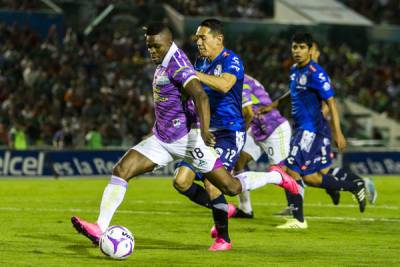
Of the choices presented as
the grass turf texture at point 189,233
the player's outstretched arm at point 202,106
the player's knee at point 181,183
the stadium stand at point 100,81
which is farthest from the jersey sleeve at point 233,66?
the stadium stand at point 100,81

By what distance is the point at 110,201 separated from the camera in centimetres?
1070

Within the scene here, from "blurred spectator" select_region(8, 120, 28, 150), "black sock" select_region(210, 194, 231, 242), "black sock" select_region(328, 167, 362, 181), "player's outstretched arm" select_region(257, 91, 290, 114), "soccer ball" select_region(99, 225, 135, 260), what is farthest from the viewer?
"blurred spectator" select_region(8, 120, 28, 150)

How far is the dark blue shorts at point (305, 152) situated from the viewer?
1422 cm

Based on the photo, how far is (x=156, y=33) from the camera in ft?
35.3

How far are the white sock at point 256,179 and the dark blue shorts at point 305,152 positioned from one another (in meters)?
2.19

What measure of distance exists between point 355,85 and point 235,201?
830 inches

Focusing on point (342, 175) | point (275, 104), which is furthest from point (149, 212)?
point (342, 175)

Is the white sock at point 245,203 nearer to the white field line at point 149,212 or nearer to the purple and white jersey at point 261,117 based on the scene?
the white field line at point 149,212

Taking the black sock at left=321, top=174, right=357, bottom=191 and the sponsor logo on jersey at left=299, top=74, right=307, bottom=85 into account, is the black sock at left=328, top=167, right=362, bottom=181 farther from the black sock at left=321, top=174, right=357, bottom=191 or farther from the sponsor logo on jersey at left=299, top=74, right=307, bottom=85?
the sponsor logo on jersey at left=299, top=74, right=307, bottom=85

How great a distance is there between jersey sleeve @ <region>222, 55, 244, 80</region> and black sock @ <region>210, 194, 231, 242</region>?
1383 mm

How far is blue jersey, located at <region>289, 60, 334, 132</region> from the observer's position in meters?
14.0

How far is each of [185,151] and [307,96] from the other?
372cm

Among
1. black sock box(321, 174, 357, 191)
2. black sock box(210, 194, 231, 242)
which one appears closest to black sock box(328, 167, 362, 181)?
black sock box(321, 174, 357, 191)

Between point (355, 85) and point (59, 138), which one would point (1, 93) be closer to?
point (59, 138)
